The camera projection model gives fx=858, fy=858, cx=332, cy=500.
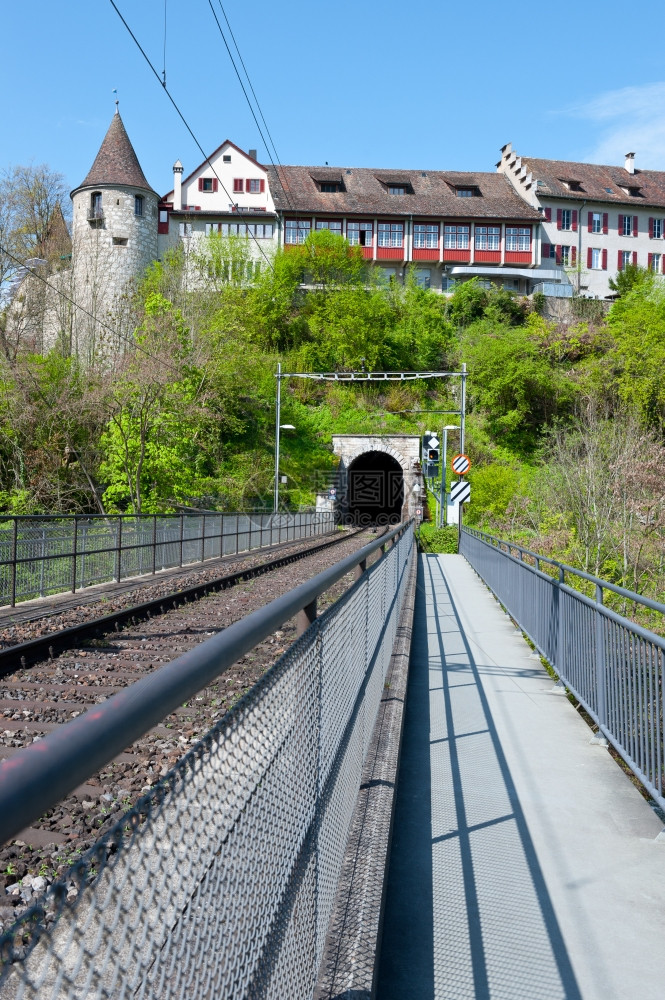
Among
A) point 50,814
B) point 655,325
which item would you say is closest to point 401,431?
point 655,325

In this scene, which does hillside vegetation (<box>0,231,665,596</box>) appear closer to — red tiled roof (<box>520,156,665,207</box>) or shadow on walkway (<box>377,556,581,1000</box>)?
red tiled roof (<box>520,156,665,207</box>)

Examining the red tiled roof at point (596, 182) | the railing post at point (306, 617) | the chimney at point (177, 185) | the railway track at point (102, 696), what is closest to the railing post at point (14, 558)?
the railway track at point (102, 696)

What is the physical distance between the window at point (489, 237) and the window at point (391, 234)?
22.5 feet

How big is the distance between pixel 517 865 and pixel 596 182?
287 feet

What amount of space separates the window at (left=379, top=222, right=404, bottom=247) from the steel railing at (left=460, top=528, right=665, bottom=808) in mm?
70939

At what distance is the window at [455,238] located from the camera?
77.2 metres

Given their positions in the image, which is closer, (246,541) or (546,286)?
(246,541)

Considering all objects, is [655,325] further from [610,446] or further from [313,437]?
[610,446]

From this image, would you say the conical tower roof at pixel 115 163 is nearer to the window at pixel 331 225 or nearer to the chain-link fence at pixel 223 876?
the window at pixel 331 225

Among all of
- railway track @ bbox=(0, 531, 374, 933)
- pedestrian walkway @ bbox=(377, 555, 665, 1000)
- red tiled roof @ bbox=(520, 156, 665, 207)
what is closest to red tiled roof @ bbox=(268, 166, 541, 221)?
red tiled roof @ bbox=(520, 156, 665, 207)

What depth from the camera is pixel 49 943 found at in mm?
966

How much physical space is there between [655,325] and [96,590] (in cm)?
5726

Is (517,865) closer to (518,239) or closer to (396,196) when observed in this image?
(518,239)

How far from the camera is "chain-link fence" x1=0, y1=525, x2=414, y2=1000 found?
1098 millimetres
